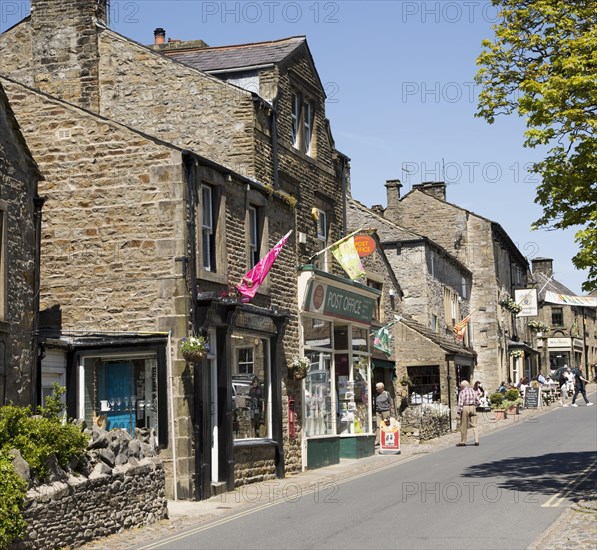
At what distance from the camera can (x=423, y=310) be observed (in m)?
43.0

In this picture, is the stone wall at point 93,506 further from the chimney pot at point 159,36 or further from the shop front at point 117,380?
the chimney pot at point 159,36

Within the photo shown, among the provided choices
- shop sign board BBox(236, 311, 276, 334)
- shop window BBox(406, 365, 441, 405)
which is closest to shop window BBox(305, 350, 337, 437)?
shop sign board BBox(236, 311, 276, 334)

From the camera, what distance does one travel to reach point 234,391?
19.6 m

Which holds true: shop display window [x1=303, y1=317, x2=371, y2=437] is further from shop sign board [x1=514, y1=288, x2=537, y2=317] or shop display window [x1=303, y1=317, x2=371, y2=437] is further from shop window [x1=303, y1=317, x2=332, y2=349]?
shop sign board [x1=514, y1=288, x2=537, y2=317]

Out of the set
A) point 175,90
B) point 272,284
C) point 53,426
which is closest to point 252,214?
point 272,284

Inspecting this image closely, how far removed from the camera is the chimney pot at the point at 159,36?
2958 cm

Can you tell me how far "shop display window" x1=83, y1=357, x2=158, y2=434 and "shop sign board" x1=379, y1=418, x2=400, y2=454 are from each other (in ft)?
34.2

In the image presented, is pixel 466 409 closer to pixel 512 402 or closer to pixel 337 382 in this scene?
pixel 337 382

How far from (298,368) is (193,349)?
18.4 feet

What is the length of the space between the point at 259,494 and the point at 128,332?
376 cm

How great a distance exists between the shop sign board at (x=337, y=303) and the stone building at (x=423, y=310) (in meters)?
8.08

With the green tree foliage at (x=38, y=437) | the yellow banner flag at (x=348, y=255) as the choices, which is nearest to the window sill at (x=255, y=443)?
the yellow banner flag at (x=348, y=255)

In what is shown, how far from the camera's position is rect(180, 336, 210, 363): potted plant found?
16969mm

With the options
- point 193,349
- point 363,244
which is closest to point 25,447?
point 193,349
